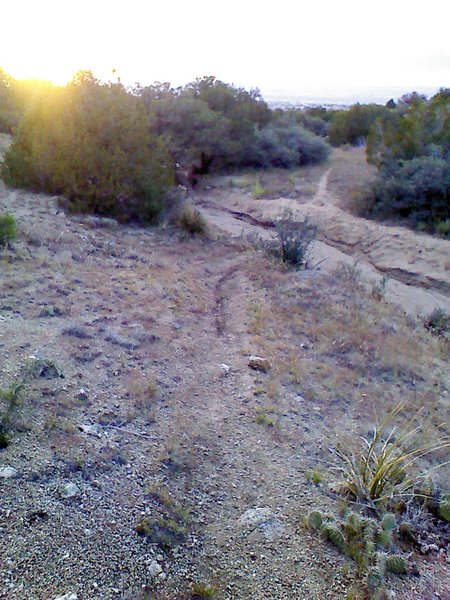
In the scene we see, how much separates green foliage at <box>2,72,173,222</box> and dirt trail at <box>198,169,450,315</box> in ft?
8.18

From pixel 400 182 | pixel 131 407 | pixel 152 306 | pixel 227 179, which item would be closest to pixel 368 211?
pixel 400 182

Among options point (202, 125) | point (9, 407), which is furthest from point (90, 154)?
point (202, 125)

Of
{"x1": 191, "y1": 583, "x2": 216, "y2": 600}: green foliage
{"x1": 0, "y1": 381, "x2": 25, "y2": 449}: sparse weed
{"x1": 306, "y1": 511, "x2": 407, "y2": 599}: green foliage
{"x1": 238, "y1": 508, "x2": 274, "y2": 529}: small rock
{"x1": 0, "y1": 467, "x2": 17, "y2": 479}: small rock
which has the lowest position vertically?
{"x1": 238, "y1": 508, "x2": 274, "y2": 529}: small rock

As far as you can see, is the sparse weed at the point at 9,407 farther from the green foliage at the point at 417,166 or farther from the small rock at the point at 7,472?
the green foliage at the point at 417,166

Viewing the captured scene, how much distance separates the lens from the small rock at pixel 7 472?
348 cm

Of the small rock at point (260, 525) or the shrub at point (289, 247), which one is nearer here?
the small rock at point (260, 525)

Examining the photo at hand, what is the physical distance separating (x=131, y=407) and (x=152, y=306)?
2496mm

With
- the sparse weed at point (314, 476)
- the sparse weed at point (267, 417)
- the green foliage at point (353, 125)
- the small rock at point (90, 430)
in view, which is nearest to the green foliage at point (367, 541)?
the sparse weed at point (314, 476)

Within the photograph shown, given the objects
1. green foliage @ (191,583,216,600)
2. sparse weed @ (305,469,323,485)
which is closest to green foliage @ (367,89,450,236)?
sparse weed @ (305,469,323,485)

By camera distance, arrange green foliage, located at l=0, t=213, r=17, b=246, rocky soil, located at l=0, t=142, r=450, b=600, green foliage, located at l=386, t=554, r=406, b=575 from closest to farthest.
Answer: rocky soil, located at l=0, t=142, r=450, b=600 < green foliage, located at l=386, t=554, r=406, b=575 < green foliage, located at l=0, t=213, r=17, b=246

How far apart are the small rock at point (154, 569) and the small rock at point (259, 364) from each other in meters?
2.94

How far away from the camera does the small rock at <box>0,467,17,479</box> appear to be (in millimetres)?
3479

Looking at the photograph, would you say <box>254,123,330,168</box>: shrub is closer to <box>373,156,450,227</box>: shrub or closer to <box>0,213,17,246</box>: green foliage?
<box>373,156,450,227</box>: shrub

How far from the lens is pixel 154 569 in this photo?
3100 mm
